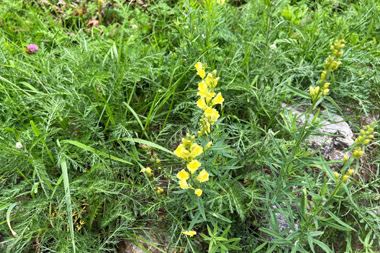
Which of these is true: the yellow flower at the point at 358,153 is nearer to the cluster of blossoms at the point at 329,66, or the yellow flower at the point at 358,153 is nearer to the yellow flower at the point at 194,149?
the cluster of blossoms at the point at 329,66

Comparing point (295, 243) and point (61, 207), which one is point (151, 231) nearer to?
point (61, 207)

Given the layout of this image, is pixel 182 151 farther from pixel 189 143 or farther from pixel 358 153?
pixel 358 153

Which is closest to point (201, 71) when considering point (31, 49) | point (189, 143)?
point (189, 143)

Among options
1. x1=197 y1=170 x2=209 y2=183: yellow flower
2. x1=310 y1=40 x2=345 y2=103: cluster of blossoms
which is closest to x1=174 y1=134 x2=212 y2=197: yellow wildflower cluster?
x1=197 y1=170 x2=209 y2=183: yellow flower

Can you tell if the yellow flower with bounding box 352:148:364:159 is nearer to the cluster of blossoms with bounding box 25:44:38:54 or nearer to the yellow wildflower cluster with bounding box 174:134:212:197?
the yellow wildflower cluster with bounding box 174:134:212:197

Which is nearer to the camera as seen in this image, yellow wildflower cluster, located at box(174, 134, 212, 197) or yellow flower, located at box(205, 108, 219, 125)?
yellow wildflower cluster, located at box(174, 134, 212, 197)

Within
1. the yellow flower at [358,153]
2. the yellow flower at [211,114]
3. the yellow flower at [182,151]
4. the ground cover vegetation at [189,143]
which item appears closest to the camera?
the yellow flower at [358,153]

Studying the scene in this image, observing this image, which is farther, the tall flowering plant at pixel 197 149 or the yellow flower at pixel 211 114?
the yellow flower at pixel 211 114

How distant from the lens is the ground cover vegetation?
1854 millimetres

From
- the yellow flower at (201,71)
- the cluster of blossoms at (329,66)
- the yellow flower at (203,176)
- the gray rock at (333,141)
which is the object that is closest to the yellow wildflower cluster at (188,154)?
the yellow flower at (203,176)

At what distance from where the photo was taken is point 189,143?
1624 mm

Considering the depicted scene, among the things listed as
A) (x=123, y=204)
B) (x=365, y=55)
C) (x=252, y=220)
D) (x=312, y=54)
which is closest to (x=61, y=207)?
(x=123, y=204)

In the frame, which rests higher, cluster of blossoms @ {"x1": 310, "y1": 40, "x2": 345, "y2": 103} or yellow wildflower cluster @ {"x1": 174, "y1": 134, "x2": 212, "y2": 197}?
cluster of blossoms @ {"x1": 310, "y1": 40, "x2": 345, "y2": 103}

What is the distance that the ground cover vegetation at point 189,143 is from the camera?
1854mm
